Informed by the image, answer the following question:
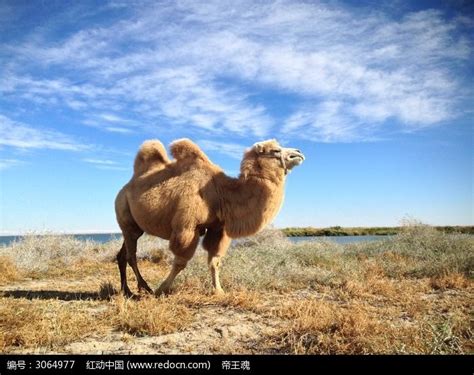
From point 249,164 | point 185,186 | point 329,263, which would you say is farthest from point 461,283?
point 185,186

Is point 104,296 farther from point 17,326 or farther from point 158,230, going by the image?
point 17,326

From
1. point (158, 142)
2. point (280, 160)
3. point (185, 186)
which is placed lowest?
point (185, 186)

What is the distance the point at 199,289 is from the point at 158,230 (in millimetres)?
1239

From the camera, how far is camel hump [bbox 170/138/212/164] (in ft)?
23.4

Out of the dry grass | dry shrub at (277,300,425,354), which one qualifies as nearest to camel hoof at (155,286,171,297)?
the dry grass

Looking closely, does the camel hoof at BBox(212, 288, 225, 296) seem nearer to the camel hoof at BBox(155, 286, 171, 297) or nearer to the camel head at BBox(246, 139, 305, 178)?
the camel hoof at BBox(155, 286, 171, 297)

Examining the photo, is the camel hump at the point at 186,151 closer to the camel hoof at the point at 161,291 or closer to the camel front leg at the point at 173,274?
the camel front leg at the point at 173,274

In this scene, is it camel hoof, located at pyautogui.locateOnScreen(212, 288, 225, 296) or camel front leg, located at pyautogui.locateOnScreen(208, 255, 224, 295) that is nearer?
camel hoof, located at pyautogui.locateOnScreen(212, 288, 225, 296)

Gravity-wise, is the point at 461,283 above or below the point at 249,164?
below

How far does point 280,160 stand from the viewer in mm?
6531

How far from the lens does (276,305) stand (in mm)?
5996

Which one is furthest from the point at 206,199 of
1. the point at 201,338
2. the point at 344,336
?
the point at 344,336

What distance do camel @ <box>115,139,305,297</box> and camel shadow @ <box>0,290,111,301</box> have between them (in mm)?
533

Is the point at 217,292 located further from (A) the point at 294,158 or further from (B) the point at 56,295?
(B) the point at 56,295
